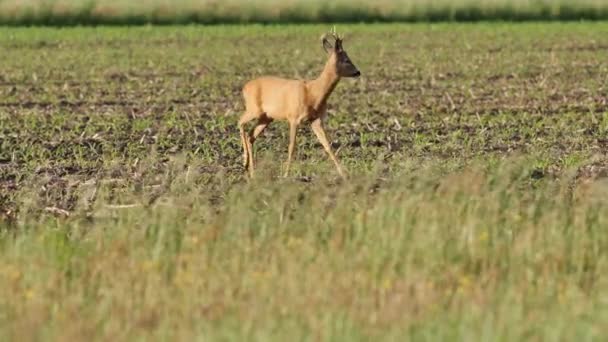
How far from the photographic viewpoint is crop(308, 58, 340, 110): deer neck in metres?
15.6

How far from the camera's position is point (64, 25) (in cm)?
4606

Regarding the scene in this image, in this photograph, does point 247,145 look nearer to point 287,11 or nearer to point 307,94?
point 307,94

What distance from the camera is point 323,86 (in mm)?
15555

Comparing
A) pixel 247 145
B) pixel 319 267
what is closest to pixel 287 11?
pixel 247 145

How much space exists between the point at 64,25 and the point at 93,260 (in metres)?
37.0

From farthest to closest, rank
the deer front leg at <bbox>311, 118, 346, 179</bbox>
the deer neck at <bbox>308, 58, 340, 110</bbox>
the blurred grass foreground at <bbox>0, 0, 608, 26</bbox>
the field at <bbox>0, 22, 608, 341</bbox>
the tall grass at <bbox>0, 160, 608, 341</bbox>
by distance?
the blurred grass foreground at <bbox>0, 0, 608, 26</bbox> → the deer neck at <bbox>308, 58, 340, 110</bbox> → the deer front leg at <bbox>311, 118, 346, 179</bbox> → the field at <bbox>0, 22, 608, 341</bbox> → the tall grass at <bbox>0, 160, 608, 341</bbox>

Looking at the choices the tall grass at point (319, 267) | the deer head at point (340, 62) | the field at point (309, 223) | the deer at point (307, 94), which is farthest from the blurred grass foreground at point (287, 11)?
the tall grass at point (319, 267)

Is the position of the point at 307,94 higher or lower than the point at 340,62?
lower

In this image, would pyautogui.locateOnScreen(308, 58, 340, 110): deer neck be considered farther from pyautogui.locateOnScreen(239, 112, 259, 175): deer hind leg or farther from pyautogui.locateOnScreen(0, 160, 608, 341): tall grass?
pyautogui.locateOnScreen(0, 160, 608, 341): tall grass

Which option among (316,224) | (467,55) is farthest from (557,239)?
(467,55)

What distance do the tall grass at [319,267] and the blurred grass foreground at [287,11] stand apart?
35.5 m

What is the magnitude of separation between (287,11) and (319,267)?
39323mm

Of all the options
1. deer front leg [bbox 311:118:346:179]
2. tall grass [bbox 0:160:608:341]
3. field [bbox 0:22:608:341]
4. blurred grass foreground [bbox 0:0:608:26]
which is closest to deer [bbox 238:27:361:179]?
deer front leg [bbox 311:118:346:179]

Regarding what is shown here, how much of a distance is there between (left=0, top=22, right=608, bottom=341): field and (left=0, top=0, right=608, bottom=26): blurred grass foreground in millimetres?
23484
